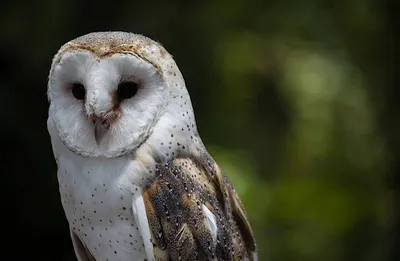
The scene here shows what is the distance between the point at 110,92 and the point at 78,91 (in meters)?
0.09

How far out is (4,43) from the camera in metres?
3.21

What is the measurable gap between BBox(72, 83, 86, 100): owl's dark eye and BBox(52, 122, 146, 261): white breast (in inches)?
4.3

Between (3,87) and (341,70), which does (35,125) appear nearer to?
(3,87)

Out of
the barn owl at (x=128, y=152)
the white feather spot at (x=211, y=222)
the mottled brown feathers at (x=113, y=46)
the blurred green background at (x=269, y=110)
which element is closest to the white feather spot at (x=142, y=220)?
the barn owl at (x=128, y=152)

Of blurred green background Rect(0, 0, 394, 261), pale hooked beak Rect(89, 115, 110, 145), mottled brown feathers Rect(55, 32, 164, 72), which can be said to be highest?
mottled brown feathers Rect(55, 32, 164, 72)

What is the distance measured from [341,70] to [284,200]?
86cm

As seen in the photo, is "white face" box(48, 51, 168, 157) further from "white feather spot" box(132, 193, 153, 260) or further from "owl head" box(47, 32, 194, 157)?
"white feather spot" box(132, 193, 153, 260)

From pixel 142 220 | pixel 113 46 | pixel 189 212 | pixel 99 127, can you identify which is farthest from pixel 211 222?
pixel 113 46

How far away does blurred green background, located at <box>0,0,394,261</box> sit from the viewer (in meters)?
3.19

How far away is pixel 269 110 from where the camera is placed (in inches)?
163

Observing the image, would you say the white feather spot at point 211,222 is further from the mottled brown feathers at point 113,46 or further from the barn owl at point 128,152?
the mottled brown feathers at point 113,46

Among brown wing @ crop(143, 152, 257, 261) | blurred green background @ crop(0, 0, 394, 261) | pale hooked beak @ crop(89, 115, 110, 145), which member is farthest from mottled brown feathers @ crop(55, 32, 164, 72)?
blurred green background @ crop(0, 0, 394, 261)

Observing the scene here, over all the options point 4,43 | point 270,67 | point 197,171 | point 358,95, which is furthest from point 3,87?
point 358,95

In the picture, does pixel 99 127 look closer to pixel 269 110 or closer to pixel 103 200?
pixel 103 200
